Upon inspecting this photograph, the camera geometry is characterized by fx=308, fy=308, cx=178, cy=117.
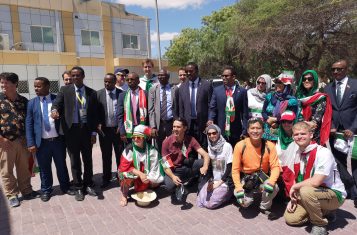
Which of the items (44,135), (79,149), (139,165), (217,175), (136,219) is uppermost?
(44,135)

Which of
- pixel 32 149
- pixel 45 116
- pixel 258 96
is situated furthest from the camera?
pixel 258 96

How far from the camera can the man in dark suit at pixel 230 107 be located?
4.91 metres

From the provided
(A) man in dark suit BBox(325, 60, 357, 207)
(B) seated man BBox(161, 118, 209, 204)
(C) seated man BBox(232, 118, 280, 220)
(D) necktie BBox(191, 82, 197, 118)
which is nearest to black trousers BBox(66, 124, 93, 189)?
(B) seated man BBox(161, 118, 209, 204)

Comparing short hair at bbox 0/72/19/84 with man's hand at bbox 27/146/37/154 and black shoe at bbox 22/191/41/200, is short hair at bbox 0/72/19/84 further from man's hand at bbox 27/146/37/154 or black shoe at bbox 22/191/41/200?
black shoe at bbox 22/191/41/200

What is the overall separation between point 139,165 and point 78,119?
1.20 metres

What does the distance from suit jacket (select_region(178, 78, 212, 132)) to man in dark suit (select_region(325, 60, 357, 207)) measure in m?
1.79

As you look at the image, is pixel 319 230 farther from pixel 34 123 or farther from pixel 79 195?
pixel 34 123

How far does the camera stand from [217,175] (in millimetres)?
4562

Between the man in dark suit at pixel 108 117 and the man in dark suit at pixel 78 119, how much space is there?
0.22 m

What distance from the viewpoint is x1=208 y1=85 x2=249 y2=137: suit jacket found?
494 cm

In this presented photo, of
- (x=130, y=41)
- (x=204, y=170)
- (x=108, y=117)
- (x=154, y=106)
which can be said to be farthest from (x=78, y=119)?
(x=130, y=41)

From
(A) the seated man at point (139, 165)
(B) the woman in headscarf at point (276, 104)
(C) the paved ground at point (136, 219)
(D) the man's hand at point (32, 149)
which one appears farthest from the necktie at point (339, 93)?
(D) the man's hand at point (32, 149)

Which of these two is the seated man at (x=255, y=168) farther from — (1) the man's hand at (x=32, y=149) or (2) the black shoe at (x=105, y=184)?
(1) the man's hand at (x=32, y=149)

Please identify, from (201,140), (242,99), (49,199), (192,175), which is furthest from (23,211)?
(242,99)
